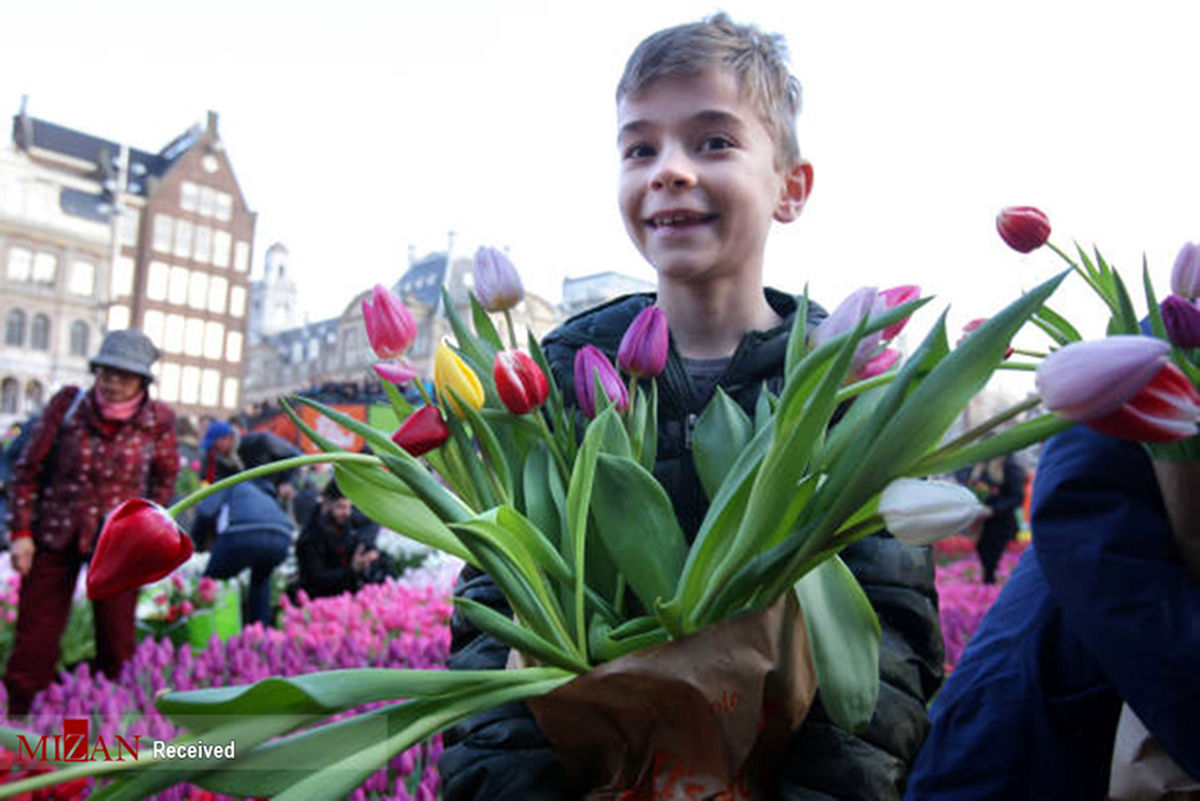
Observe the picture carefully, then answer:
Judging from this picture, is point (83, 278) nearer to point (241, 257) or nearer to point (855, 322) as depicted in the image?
point (241, 257)

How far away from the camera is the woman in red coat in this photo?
3.74 metres

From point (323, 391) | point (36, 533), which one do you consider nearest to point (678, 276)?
point (36, 533)

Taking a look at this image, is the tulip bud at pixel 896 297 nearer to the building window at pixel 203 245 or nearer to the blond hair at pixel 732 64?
the blond hair at pixel 732 64

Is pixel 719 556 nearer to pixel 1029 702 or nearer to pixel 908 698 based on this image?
pixel 908 698

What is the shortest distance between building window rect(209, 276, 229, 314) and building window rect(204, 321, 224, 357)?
68cm

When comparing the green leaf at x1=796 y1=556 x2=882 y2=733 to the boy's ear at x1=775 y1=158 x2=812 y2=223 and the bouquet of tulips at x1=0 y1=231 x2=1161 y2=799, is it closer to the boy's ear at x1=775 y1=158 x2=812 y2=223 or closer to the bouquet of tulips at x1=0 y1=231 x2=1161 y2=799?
the bouquet of tulips at x1=0 y1=231 x2=1161 y2=799

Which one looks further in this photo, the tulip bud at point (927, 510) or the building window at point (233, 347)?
the building window at point (233, 347)

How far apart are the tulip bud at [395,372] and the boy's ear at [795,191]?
2.16ft

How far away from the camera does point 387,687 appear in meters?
0.69

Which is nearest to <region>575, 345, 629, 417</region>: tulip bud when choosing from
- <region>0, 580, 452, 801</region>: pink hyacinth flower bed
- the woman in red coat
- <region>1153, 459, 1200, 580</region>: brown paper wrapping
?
<region>1153, 459, 1200, 580</region>: brown paper wrapping

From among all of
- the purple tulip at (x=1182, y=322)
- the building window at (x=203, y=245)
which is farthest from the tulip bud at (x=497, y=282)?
the building window at (x=203, y=245)

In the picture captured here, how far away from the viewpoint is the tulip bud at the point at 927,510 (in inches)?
25.7

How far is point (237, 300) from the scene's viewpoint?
42.7 m

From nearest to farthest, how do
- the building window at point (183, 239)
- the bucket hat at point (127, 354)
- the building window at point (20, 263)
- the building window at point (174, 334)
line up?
the bucket hat at point (127, 354)
the building window at point (20, 263)
the building window at point (183, 239)
the building window at point (174, 334)
